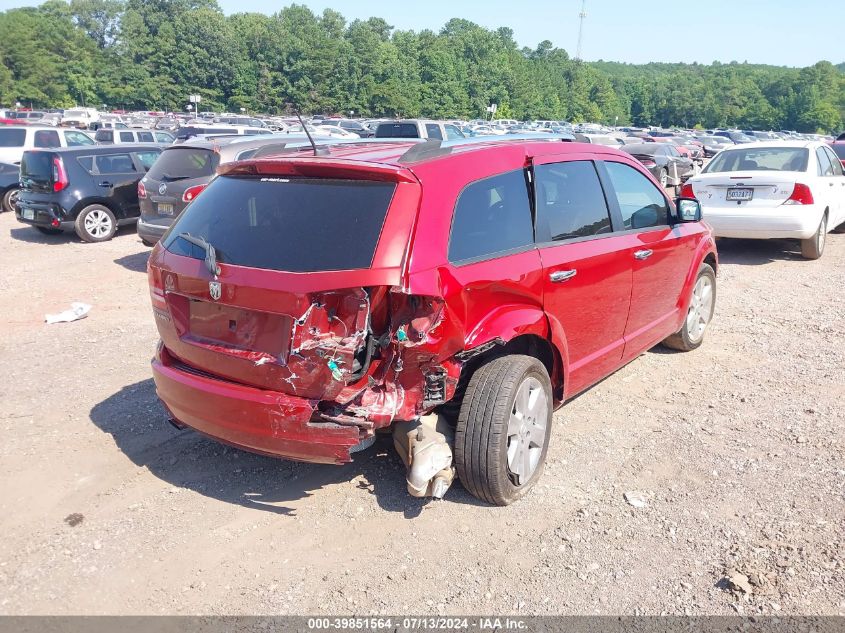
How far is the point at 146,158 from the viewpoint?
42.8 feet

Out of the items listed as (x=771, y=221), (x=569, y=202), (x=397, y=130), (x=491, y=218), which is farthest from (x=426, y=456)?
(x=397, y=130)

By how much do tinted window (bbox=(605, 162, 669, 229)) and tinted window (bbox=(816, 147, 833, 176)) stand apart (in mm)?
6555

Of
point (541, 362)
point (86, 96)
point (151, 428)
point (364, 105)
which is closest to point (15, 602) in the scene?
point (151, 428)

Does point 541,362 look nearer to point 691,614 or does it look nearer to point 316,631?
point 691,614

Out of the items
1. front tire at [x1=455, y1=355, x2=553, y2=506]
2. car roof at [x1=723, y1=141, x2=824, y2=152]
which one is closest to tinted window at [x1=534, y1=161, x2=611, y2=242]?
front tire at [x1=455, y1=355, x2=553, y2=506]

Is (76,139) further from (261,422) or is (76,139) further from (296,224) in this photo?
(261,422)

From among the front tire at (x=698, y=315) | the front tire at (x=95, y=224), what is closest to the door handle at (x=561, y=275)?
the front tire at (x=698, y=315)

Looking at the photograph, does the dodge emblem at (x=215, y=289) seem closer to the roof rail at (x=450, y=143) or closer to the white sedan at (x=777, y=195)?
the roof rail at (x=450, y=143)

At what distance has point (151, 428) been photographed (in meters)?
4.81

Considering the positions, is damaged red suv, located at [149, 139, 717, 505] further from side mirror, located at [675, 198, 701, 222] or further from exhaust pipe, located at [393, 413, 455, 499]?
side mirror, located at [675, 198, 701, 222]

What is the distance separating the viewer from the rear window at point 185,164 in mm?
10008

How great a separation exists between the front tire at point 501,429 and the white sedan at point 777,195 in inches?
293

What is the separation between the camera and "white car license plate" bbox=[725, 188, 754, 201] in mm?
10078

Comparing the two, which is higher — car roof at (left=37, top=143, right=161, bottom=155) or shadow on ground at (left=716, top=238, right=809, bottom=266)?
car roof at (left=37, top=143, right=161, bottom=155)
